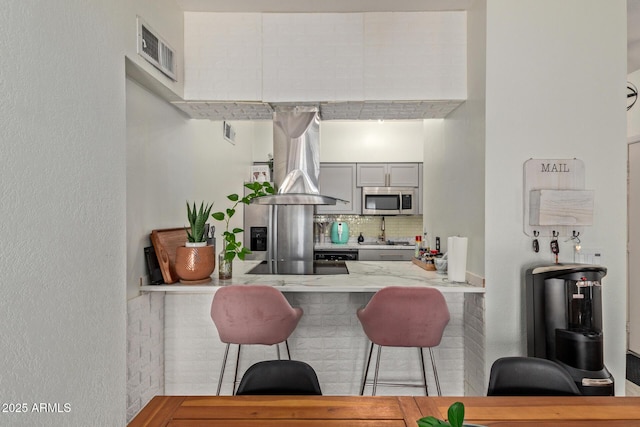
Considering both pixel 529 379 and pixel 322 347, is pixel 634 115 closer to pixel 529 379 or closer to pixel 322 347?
pixel 529 379

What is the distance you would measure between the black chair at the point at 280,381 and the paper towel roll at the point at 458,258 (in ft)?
4.19

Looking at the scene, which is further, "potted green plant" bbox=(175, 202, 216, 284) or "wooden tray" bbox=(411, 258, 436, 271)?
"wooden tray" bbox=(411, 258, 436, 271)

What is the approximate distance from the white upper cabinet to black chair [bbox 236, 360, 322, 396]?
13.4 ft

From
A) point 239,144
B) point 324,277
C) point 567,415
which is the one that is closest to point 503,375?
point 567,415

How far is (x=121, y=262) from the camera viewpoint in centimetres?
175

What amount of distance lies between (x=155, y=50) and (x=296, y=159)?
1.11 metres

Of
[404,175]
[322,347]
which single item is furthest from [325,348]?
[404,175]

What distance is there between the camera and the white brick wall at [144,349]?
2008mm

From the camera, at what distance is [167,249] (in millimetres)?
2342

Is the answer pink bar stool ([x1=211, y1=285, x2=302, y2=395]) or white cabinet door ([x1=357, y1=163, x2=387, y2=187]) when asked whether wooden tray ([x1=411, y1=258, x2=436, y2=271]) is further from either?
white cabinet door ([x1=357, y1=163, x2=387, y2=187])

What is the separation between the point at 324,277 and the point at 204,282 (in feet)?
2.52

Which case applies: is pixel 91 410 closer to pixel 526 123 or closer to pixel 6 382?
pixel 6 382

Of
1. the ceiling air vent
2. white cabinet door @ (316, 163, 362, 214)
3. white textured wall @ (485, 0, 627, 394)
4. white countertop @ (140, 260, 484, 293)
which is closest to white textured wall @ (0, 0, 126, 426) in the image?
the ceiling air vent

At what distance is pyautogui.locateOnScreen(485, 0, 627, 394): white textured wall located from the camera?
2133mm
